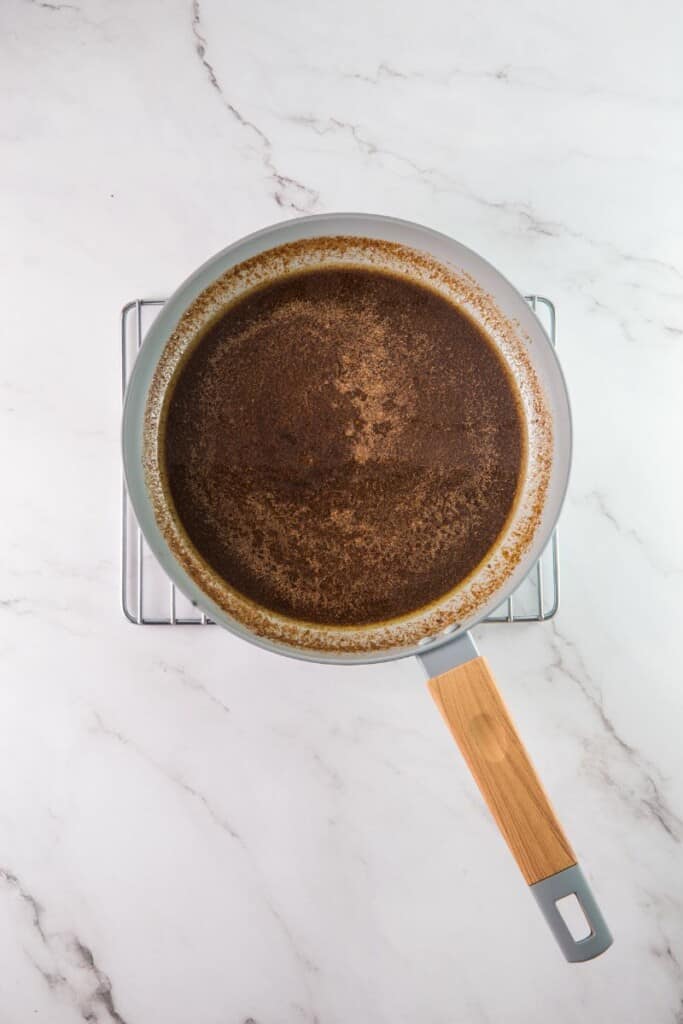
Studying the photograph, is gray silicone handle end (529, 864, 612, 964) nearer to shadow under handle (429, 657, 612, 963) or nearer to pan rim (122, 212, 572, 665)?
shadow under handle (429, 657, 612, 963)

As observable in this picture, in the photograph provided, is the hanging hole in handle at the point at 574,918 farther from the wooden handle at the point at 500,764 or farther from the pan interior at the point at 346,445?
the pan interior at the point at 346,445

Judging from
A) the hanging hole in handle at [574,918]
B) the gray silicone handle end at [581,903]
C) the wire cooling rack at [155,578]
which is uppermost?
the wire cooling rack at [155,578]

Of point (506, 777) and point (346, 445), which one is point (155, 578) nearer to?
point (346, 445)

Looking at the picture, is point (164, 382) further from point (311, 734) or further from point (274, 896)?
point (274, 896)

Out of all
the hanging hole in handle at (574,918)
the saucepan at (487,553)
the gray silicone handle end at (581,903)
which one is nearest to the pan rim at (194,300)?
the saucepan at (487,553)

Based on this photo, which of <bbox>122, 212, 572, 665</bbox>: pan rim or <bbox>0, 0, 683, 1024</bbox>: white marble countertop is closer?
<bbox>122, 212, 572, 665</bbox>: pan rim

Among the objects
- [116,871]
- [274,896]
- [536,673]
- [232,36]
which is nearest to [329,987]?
[274,896]

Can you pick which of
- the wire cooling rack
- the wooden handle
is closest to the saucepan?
the wooden handle
